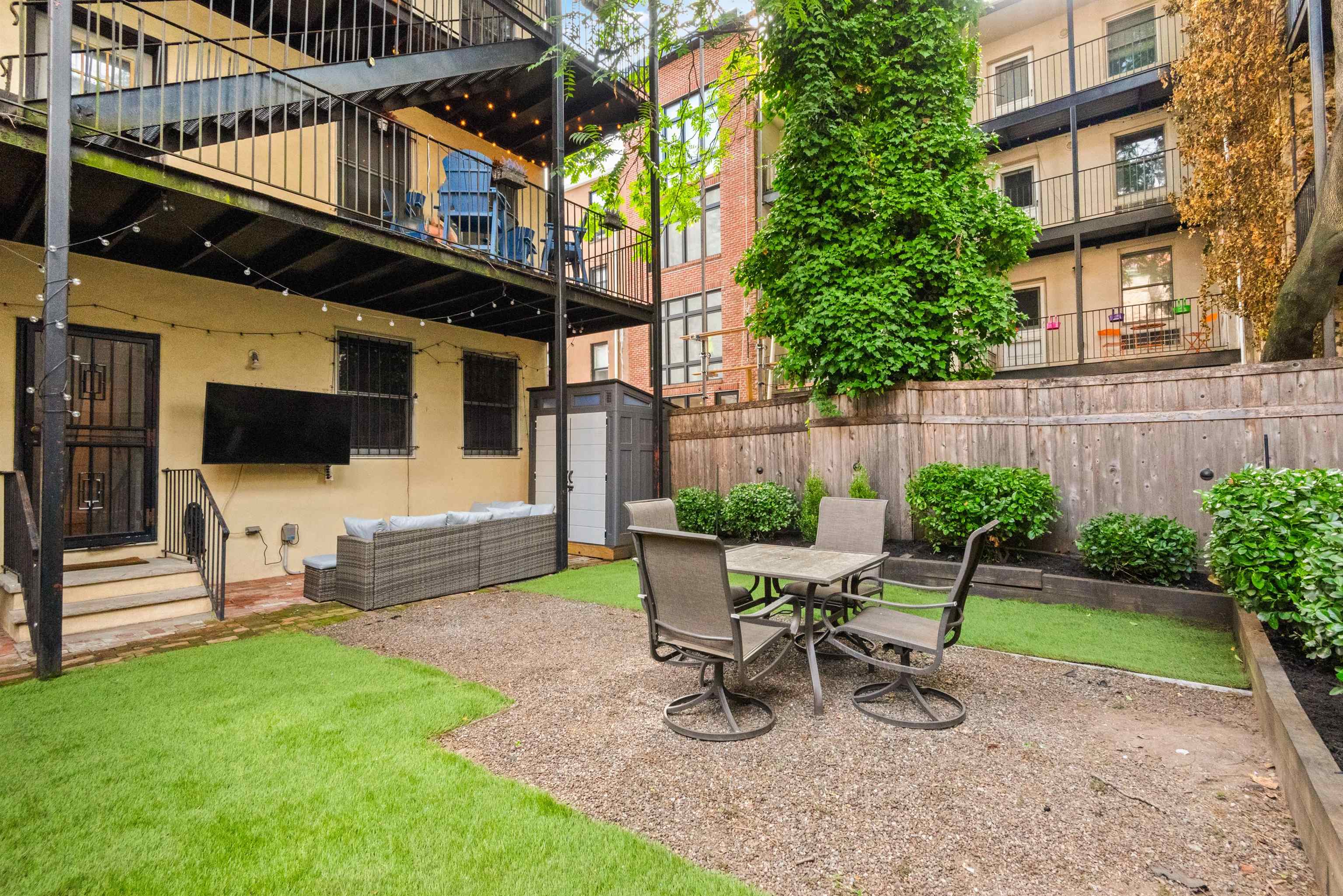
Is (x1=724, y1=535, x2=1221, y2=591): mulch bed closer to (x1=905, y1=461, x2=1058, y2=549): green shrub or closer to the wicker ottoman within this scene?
(x1=905, y1=461, x2=1058, y2=549): green shrub

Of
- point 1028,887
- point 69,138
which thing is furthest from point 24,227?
point 1028,887

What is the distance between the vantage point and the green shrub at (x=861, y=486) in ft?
23.1

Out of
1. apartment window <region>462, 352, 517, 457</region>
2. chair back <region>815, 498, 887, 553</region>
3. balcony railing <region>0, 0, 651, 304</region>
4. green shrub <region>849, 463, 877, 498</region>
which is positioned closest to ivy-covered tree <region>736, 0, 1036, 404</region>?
green shrub <region>849, 463, 877, 498</region>

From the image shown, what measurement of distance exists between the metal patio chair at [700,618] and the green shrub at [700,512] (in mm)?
5006

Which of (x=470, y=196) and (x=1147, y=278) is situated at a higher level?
(x=1147, y=278)

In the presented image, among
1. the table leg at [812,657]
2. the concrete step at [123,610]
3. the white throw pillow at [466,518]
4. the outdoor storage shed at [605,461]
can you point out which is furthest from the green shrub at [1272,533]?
the concrete step at [123,610]

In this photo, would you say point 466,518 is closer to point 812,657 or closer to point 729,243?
point 812,657

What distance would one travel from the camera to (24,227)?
16.9 feet

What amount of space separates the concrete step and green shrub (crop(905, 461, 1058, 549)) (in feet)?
23.2

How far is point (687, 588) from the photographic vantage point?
298cm

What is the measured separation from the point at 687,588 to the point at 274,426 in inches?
243

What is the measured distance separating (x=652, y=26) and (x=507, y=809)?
552 centimetres

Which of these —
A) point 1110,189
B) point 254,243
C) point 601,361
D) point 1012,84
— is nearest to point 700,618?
point 254,243

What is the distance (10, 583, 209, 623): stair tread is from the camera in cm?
475
